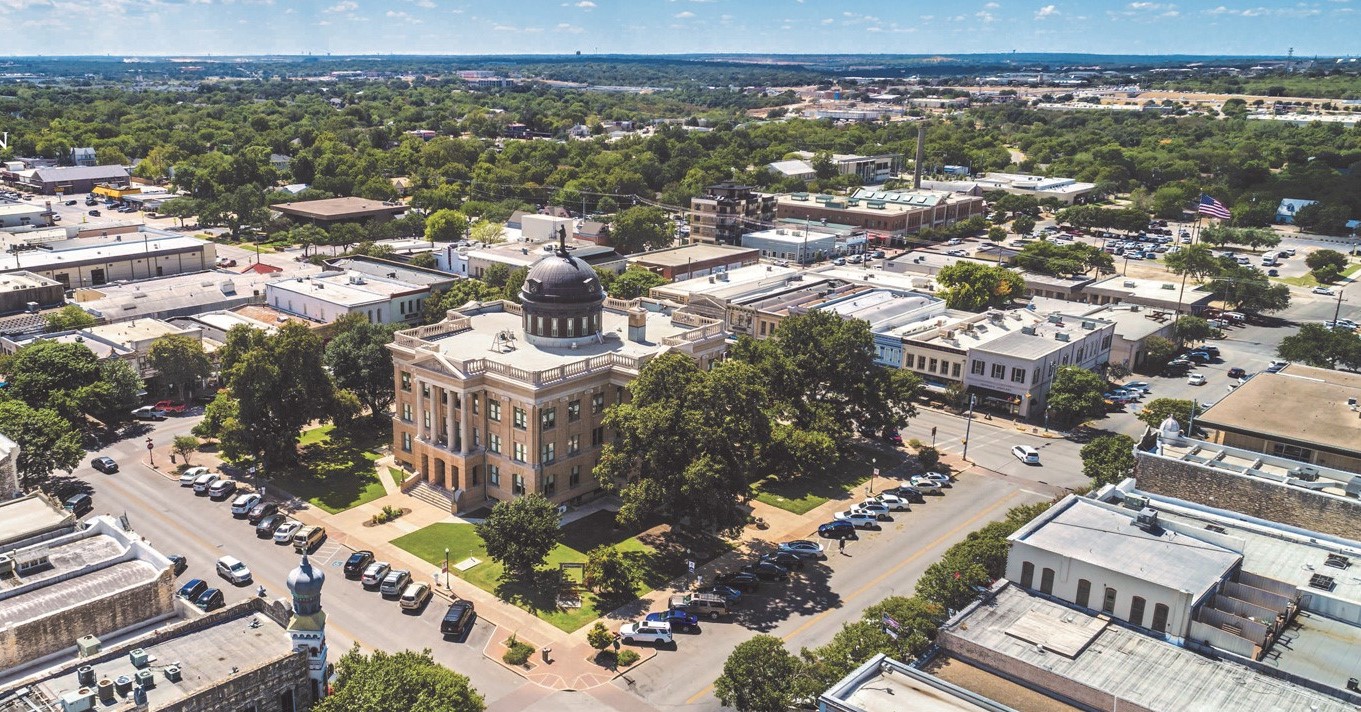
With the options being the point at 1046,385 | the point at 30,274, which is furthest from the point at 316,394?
the point at 1046,385

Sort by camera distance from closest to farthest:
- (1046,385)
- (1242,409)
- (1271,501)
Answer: (1271,501) → (1242,409) → (1046,385)

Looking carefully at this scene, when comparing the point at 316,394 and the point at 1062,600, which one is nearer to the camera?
the point at 1062,600

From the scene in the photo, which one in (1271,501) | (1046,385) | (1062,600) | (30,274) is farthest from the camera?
(30,274)

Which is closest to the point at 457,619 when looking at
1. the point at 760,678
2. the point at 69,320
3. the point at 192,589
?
the point at 192,589

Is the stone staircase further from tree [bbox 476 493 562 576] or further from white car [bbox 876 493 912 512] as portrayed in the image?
white car [bbox 876 493 912 512]

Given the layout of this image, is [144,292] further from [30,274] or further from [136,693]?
[136,693]

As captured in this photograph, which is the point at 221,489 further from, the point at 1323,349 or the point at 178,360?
the point at 1323,349

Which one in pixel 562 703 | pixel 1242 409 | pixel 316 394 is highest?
pixel 1242 409

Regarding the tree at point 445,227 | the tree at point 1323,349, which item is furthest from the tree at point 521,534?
the tree at point 445,227
